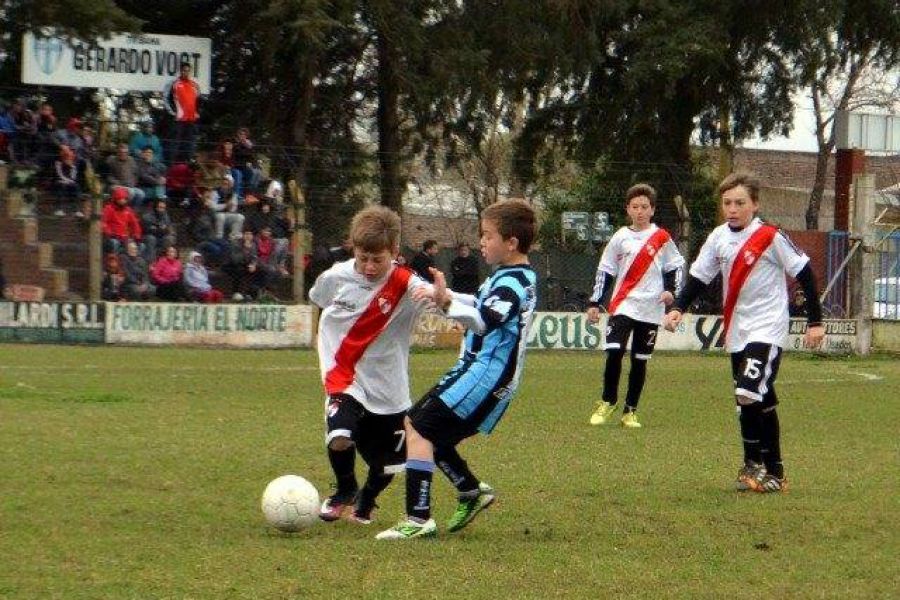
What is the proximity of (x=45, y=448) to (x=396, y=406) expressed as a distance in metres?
3.41

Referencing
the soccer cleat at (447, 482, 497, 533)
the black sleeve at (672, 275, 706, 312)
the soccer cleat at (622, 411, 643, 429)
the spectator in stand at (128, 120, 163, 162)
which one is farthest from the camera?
the spectator in stand at (128, 120, 163, 162)

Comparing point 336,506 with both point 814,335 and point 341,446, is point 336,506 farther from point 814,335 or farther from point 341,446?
point 814,335

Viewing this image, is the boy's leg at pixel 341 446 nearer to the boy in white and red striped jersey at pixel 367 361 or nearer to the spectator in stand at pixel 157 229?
the boy in white and red striped jersey at pixel 367 361

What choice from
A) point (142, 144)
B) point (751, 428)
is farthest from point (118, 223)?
point (751, 428)

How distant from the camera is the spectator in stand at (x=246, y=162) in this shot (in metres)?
24.5

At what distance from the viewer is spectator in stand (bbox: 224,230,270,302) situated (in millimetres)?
23625

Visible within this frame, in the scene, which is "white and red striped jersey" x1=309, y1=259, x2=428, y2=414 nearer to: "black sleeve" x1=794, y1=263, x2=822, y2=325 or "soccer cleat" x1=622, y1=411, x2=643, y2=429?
"black sleeve" x1=794, y1=263, x2=822, y2=325

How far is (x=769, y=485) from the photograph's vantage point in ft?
28.6

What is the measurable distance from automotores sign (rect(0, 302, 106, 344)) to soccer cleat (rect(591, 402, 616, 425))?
11.9 m

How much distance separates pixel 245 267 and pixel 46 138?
3474 millimetres

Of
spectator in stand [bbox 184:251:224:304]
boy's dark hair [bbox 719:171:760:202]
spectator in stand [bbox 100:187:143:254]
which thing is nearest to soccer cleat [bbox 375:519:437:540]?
boy's dark hair [bbox 719:171:760:202]

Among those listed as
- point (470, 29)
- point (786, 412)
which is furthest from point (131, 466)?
point (470, 29)

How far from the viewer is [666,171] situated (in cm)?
2662

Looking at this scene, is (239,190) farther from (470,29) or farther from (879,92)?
(879,92)
